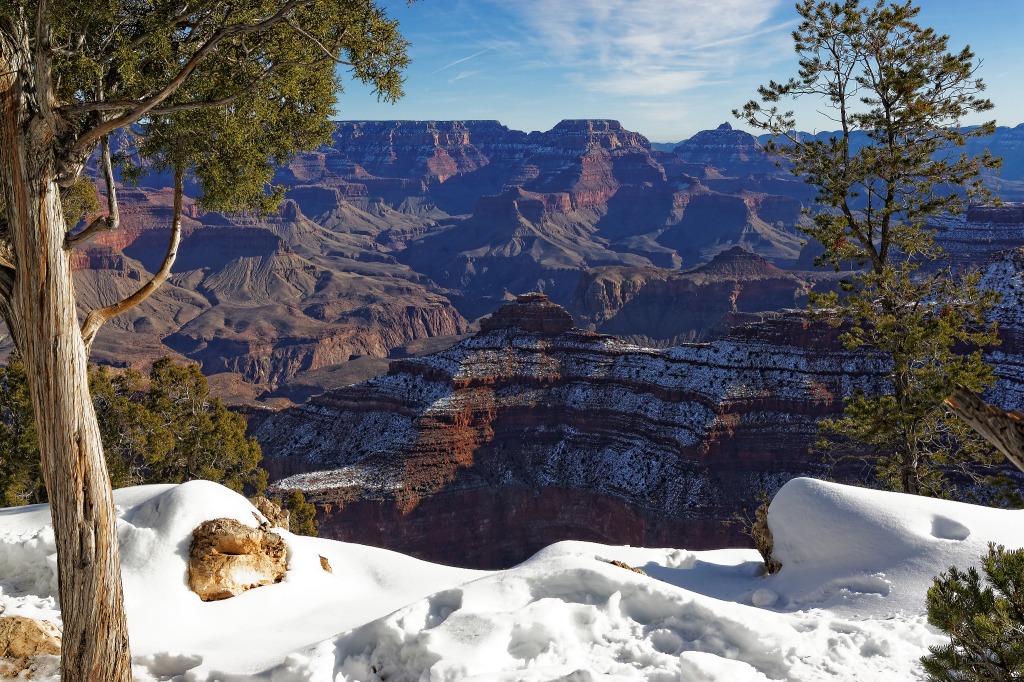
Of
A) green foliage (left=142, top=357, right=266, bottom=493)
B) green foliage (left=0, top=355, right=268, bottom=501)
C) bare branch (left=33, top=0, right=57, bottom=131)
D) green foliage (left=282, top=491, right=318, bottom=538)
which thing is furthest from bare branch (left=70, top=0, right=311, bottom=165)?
green foliage (left=282, top=491, right=318, bottom=538)

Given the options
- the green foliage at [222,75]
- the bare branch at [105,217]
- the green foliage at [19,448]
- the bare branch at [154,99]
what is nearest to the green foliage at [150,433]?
the green foliage at [19,448]


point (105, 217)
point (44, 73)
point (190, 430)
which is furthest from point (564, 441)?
point (44, 73)

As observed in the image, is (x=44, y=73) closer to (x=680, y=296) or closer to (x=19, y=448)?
(x=19, y=448)

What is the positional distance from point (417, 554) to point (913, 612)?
47.0 metres

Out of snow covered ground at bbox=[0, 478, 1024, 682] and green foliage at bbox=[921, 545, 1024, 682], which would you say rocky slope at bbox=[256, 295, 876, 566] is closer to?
snow covered ground at bbox=[0, 478, 1024, 682]

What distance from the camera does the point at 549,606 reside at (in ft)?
31.1

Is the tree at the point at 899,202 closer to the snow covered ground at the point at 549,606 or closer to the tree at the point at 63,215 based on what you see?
the snow covered ground at the point at 549,606

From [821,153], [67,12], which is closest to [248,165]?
[67,12]

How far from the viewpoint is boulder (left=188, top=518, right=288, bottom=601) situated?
11695 mm

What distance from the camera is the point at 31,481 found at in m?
27.5

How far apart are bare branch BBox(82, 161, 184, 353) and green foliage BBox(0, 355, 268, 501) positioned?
19.6 meters

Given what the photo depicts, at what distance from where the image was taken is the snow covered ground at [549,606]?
848 cm

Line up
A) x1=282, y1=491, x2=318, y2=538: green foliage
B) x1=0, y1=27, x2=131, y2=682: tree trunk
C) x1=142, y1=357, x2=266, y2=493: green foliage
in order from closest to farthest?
x1=0, y1=27, x2=131, y2=682: tree trunk → x1=142, y1=357, x2=266, y2=493: green foliage → x1=282, y1=491, x2=318, y2=538: green foliage

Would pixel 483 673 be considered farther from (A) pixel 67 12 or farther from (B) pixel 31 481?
(B) pixel 31 481
